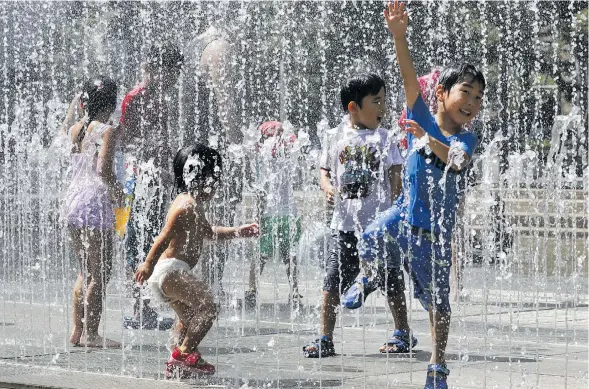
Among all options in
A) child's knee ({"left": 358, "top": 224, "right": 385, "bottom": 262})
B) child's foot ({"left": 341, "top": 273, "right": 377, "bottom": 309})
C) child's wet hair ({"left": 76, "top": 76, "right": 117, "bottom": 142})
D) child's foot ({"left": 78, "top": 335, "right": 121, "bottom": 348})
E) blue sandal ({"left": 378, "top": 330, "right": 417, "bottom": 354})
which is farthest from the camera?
child's wet hair ({"left": 76, "top": 76, "right": 117, "bottom": 142})

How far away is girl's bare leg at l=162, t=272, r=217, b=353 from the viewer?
5.12 metres

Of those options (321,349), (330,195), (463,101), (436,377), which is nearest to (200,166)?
(330,195)

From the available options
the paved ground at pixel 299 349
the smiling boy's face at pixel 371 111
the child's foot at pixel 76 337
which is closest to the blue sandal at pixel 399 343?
the paved ground at pixel 299 349

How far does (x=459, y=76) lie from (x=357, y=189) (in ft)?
3.74

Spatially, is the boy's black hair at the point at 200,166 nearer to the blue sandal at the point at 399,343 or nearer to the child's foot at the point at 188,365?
the child's foot at the point at 188,365

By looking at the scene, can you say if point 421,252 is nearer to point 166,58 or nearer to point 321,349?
point 321,349

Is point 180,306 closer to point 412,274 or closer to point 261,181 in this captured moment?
point 412,274

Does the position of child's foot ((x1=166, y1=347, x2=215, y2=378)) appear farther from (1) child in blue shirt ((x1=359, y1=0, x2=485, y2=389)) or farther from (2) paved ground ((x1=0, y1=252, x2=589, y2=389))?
(1) child in blue shirt ((x1=359, y1=0, x2=485, y2=389))

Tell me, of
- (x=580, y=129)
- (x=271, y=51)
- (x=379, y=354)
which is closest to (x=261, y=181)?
(x=379, y=354)

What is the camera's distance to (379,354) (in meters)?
5.84

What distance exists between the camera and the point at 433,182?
4.70 meters

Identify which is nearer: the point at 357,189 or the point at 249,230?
the point at 249,230

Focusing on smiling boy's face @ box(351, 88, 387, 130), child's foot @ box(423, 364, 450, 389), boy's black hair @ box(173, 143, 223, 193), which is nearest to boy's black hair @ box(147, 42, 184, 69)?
smiling boy's face @ box(351, 88, 387, 130)

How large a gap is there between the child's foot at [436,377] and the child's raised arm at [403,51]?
0.99 m
